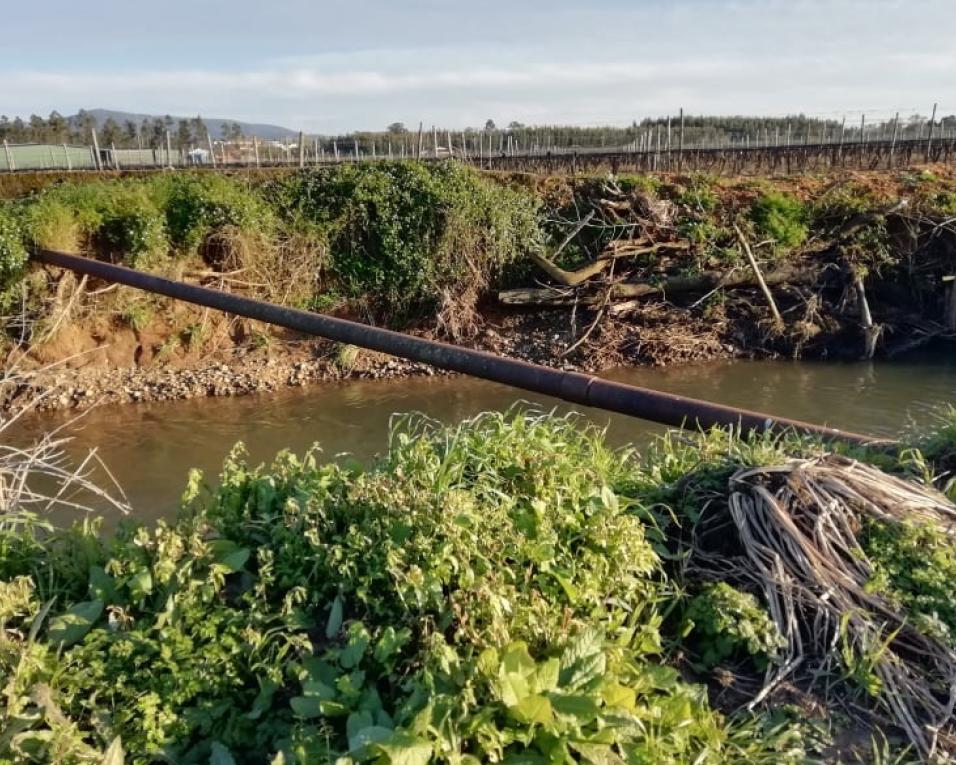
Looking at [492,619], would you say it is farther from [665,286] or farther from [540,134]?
[540,134]

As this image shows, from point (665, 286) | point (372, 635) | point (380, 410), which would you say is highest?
point (372, 635)

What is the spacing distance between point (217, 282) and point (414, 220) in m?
3.47

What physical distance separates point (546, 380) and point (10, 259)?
33.1 feet

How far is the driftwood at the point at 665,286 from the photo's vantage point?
13727 millimetres

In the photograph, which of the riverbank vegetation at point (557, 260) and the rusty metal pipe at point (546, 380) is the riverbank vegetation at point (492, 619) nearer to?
the rusty metal pipe at point (546, 380)

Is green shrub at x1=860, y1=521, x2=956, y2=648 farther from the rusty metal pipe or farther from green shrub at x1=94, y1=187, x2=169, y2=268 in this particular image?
green shrub at x1=94, y1=187, x2=169, y2=268

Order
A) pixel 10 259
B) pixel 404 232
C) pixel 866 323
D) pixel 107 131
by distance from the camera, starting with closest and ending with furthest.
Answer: pixel 10 259, pixel 866 323, pixel 404 232, pixel 107 131

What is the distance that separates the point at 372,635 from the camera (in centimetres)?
220

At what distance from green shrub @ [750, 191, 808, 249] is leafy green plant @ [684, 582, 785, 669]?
12919 millimetres

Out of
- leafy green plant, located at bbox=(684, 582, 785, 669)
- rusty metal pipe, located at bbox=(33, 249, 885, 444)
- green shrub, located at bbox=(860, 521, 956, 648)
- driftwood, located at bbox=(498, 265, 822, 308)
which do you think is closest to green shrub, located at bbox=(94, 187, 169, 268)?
driftwood, located at bbox=(498, 265, 822, 308)

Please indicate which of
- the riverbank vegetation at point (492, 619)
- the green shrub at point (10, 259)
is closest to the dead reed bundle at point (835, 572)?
the riverbank vegetation at point (492, 619)

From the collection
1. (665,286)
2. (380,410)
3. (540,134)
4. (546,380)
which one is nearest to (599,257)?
(665,286)

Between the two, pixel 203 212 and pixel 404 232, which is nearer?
pixel 203 212

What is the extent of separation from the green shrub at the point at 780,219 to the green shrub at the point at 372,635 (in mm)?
12911
